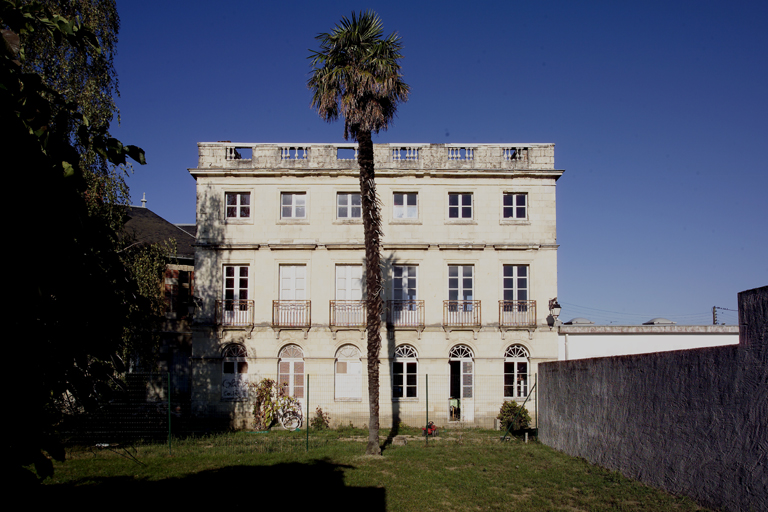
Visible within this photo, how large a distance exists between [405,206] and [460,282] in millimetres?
3838

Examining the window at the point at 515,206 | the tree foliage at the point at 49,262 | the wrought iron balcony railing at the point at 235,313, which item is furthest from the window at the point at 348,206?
the tree foliage at the point at 49,262

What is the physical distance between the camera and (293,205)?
24094 millimetres

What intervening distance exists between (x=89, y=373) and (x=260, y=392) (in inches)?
803

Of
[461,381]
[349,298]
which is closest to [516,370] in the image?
[461,381]

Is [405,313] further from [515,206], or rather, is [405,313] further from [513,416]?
[515,206]

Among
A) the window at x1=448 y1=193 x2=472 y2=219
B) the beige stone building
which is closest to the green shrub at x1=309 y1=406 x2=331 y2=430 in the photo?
the beige stone building

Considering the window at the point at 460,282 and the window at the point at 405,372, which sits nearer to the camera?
the window at the point at 405,372

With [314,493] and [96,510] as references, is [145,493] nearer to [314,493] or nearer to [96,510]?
[96,510]

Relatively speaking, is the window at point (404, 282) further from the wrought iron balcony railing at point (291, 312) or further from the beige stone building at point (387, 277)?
the wrought iron balcony railing at point (291, 312)

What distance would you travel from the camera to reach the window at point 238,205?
24031mm

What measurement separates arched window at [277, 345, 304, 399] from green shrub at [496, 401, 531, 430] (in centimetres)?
785

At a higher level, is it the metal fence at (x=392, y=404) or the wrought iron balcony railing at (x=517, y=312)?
the wrought iron balcony railing at (x=517, y=312)

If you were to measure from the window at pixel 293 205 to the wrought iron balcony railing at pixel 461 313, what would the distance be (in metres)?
6.97

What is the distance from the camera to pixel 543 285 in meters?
23.3
